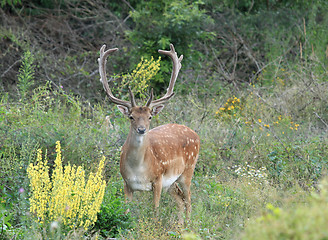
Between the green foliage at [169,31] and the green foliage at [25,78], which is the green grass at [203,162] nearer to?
the green foliage at [25,78]

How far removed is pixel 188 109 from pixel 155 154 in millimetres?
3754

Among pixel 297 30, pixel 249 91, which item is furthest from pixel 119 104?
pixel 297 30

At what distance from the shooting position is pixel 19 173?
253 inches

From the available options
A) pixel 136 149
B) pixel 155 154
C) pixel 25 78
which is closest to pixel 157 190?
pixel 155 154

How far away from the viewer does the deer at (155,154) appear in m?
6.16

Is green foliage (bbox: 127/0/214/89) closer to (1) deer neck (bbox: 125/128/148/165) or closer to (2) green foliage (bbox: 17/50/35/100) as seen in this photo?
(2) green foliage (bbox: 17/50/35/100)

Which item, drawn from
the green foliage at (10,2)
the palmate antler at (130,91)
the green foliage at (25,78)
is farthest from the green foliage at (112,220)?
the green foliage at (10,2)

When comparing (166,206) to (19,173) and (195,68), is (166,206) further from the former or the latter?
(195,68)

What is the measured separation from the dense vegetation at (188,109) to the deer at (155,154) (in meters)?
0.24

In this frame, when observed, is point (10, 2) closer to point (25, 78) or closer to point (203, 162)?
point (25, 78)

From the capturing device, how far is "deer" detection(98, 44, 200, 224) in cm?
616

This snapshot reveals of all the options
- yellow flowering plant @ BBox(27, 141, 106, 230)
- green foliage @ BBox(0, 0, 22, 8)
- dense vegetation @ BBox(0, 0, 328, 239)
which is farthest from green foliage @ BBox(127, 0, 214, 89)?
yellow flowering plant @ BBox(27, 141, 106, 230)

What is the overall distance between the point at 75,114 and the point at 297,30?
8.27 m

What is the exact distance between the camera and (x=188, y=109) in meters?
10.1
